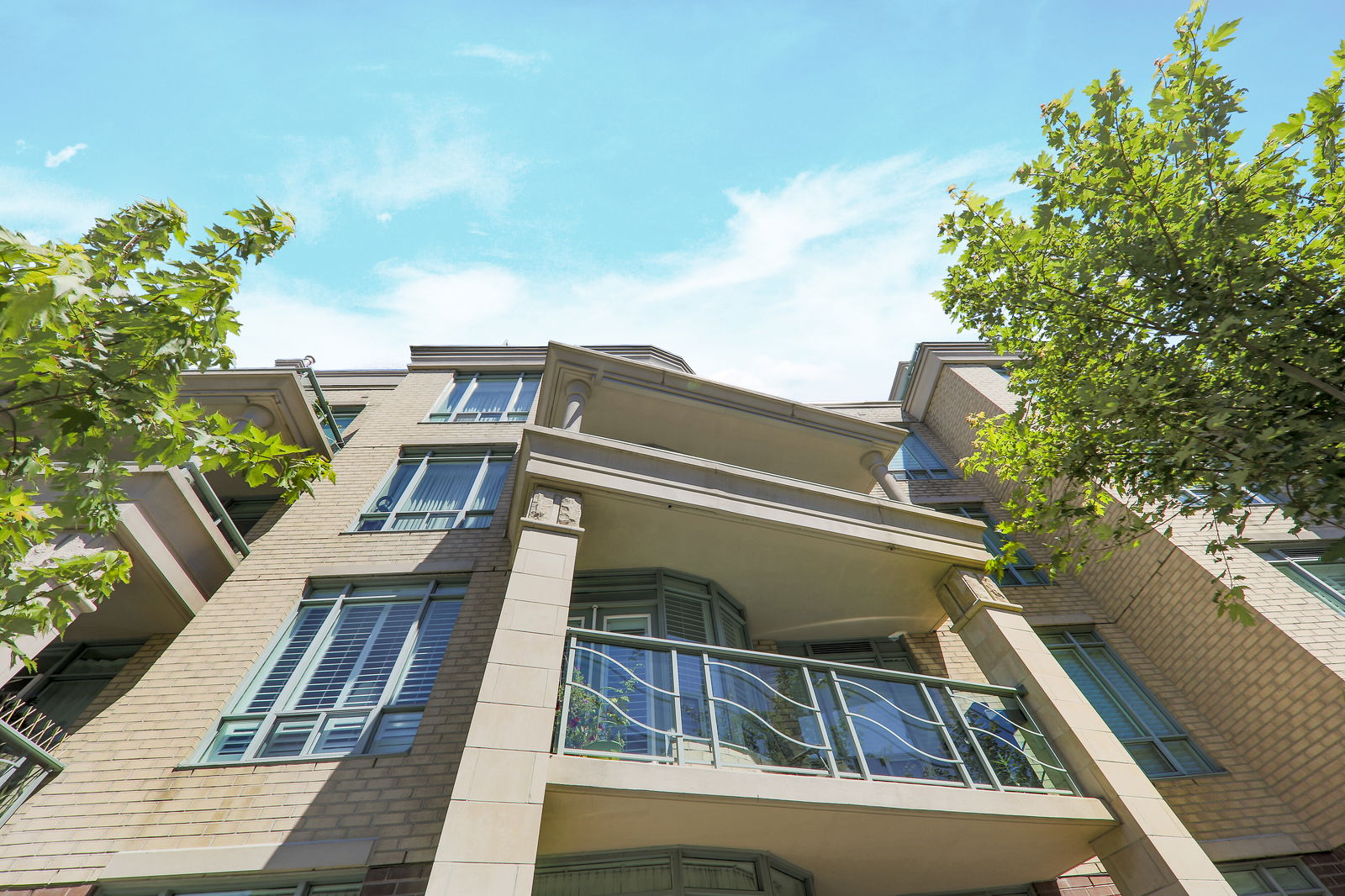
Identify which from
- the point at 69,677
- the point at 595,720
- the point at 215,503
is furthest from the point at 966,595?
the point at 69,677

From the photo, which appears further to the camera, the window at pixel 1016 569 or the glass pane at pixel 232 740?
the window at pixel 1016 569

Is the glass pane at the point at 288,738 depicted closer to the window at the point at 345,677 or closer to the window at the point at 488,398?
the window at the point at 345,677

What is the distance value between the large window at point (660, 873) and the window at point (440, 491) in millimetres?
5661

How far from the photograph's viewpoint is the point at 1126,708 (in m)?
9.54

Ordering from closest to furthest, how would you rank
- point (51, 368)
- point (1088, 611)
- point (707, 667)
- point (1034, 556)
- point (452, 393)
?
1. point (51, 368)
2. point (707, 667)
3. point (1088, 611)
4. point (1034, 556)
5. point (452, 393)

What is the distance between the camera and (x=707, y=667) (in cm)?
627

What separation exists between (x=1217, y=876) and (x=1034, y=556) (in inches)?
297

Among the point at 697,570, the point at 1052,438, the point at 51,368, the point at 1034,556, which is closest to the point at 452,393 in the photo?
the point at 697,570

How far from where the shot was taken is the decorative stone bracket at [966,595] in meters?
8.14

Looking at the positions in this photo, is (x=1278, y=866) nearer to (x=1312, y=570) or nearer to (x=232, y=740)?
(x=1312, y=570)

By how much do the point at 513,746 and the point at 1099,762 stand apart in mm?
5749

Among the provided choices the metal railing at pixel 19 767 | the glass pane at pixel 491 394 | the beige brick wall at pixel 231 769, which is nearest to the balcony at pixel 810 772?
the beige brick wall at pixel 231 769

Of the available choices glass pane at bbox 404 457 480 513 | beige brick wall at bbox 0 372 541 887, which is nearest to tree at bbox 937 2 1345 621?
beige brick wall at bbox 0 372 541 887

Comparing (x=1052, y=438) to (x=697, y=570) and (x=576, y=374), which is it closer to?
(x=697, y=570)
